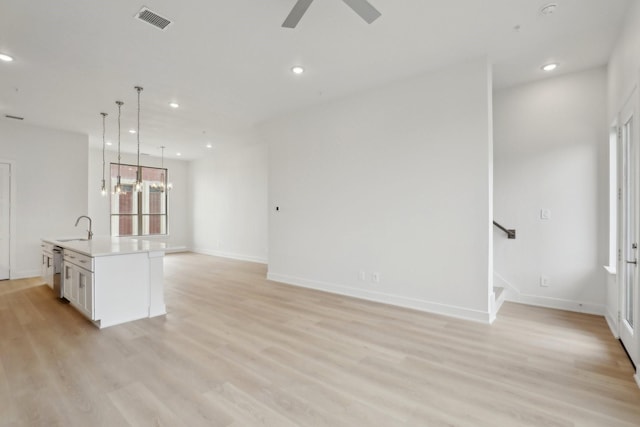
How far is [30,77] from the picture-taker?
397cm

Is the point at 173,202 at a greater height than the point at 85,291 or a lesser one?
greater

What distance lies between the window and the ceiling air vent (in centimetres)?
694

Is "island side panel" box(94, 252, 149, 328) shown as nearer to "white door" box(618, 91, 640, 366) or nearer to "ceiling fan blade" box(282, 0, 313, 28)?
"ceiling fan blade" box(282, 0, 313, 28)

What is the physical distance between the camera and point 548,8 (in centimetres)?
269

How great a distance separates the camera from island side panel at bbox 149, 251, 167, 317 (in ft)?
12.5

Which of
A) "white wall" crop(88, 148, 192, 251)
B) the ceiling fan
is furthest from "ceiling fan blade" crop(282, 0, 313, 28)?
"white wall" crop(88, 148, 192, 251)

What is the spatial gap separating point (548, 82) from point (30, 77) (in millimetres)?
6913

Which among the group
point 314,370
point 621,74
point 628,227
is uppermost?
point 621,74

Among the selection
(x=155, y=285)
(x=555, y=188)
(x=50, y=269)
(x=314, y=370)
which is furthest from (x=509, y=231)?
(x=50, y=269)

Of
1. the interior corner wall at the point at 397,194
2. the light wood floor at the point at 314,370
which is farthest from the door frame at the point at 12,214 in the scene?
the interior corner wall at the point at 397,194

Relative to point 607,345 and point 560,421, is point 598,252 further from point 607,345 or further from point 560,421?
point 560,421

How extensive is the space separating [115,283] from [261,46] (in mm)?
3212

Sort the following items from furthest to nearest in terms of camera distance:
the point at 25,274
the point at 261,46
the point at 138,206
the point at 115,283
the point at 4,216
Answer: the point at 138,206, the point at 25,274, the point at 4,216, the point at 115,283, the point at 261,46

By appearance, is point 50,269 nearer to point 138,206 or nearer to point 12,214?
point 12,214
